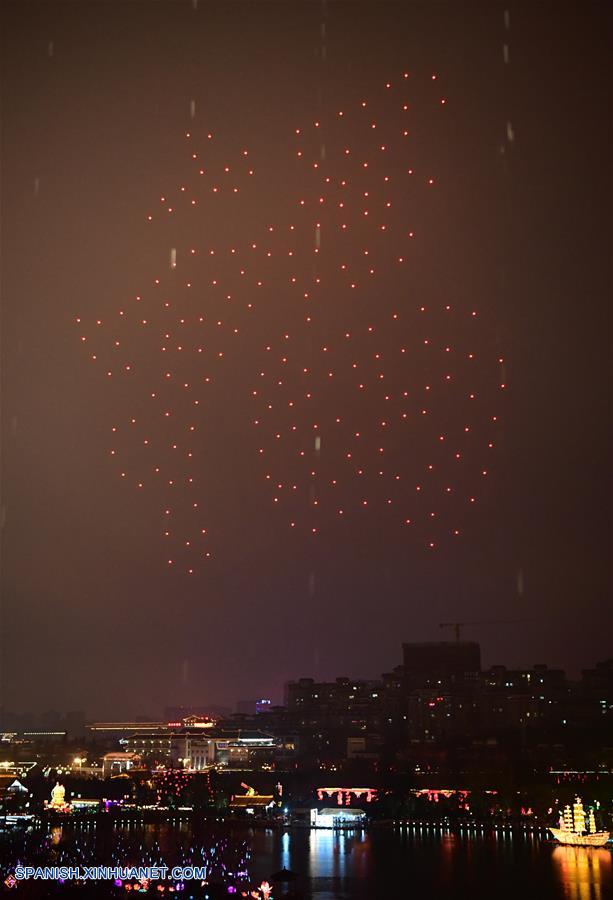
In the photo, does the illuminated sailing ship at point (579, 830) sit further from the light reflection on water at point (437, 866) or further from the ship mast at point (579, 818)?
the light reflection on water at point (437, 866)

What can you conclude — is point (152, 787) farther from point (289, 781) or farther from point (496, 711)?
point (496, 711)

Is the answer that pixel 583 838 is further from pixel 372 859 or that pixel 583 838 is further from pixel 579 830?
pixel 372 859

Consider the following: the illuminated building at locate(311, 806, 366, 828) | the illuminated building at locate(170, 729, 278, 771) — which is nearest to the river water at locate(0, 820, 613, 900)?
the illuminated building at locate(311, 806, 366, 828)

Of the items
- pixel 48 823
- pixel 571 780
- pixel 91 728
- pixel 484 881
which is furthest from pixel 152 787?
pixel 91 728

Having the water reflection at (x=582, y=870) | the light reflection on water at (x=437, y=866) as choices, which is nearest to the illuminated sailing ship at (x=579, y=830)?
the water reflection at (x=582, y=870)

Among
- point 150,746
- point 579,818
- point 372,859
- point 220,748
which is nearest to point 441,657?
point 220,748

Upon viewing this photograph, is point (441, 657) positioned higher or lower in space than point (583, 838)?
higher
